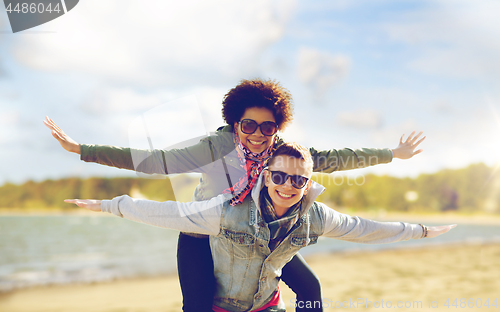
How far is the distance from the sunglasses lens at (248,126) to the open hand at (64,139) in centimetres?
120

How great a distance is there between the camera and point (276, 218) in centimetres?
238

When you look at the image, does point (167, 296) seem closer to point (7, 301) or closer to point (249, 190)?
point (7, 301)

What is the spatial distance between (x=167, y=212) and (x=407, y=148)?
7.87 ft

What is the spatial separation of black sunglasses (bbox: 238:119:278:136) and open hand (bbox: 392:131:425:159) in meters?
1.36

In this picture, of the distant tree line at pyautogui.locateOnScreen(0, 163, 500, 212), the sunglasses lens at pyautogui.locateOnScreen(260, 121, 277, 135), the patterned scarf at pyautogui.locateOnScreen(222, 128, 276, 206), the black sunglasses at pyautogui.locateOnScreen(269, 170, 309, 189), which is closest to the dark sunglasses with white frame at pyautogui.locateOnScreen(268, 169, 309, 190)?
the black sunglasses at pyautogui.locateOnScreen(269, 170, 309, 189)

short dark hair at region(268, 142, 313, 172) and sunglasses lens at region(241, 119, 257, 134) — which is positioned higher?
sunglasses lens at region(241, 119, 257, 134)

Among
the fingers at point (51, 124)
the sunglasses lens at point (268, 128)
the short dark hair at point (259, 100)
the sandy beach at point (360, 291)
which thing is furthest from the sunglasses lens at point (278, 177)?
the sandy beach at point (360, 291)

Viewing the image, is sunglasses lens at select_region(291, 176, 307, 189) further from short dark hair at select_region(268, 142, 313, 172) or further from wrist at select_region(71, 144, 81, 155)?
wrist at select_region(71, 144, 81, 155)

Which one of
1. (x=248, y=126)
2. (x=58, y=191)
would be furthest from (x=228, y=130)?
(x=58, y=191)

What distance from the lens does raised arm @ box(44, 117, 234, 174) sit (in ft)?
8.32

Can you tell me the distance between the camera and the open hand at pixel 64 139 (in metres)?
2.58

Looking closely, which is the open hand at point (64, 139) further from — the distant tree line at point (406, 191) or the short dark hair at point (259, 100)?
the distant tree line at point (406, 191)

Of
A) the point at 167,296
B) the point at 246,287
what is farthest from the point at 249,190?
the point at 167,296

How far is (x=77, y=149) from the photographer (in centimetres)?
256
